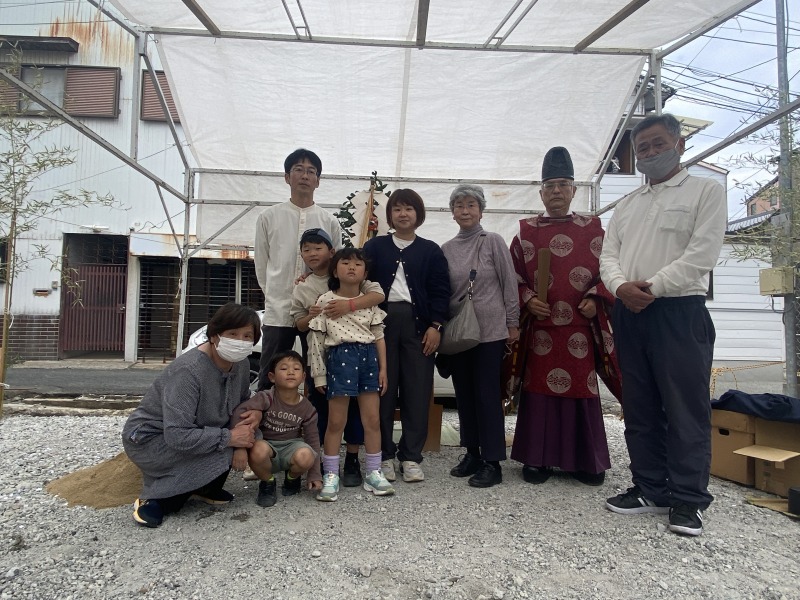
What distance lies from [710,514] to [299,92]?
4.85 meters

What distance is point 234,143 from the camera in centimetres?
566

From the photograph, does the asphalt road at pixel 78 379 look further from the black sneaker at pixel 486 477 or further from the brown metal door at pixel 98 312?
the black sneaker at pixel 486 477

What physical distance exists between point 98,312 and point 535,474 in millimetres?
10649

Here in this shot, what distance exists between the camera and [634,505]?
2.58 m

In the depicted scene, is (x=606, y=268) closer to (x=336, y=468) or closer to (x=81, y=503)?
(x=336, y=468)

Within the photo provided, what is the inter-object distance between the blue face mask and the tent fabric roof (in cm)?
171

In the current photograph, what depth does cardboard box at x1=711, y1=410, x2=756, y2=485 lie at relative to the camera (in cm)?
310

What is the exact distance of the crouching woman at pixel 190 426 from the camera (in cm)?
235

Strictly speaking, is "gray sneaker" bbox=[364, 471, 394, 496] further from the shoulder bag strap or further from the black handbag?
the shoulder bag strap

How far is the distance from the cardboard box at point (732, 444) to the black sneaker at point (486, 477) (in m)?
1.50

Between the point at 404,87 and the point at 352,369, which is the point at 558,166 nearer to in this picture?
the point at 352,369

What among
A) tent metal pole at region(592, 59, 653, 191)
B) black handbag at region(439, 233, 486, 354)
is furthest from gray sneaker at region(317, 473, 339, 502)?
tent metal pole at region(592, 59, 653, 191)

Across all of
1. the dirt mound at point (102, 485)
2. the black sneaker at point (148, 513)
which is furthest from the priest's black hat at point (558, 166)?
the dirt mound at point (102, 485)

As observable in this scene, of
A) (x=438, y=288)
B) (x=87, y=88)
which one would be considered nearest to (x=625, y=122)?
(x=438, y=288)
